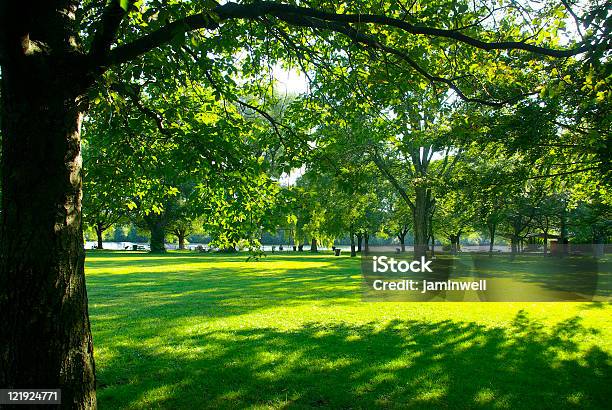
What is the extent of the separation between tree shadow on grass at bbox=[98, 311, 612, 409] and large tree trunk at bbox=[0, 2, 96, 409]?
196 cm

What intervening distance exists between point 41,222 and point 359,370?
4962mm

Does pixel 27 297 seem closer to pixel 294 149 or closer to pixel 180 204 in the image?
pixel 294 149

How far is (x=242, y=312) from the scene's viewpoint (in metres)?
11.8

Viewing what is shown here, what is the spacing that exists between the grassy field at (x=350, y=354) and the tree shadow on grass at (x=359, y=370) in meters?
0.02

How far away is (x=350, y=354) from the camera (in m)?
7.60

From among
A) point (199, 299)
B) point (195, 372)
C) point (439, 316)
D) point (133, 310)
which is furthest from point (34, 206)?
point (199, 299)

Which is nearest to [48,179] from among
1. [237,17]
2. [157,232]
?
[237,17]

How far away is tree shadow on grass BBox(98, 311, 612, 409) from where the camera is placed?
562 centimetres

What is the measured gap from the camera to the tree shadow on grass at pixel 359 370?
5617 mm

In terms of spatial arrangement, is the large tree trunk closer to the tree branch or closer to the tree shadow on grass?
the tree branch

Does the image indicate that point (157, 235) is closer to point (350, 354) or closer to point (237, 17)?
point (350, 354)

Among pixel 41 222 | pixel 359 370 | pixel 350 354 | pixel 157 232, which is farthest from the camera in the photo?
pixel 157 232

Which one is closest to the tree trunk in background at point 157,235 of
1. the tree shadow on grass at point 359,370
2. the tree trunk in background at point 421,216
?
the tree trunk in background at point 421,216

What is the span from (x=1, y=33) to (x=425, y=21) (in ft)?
17.3
